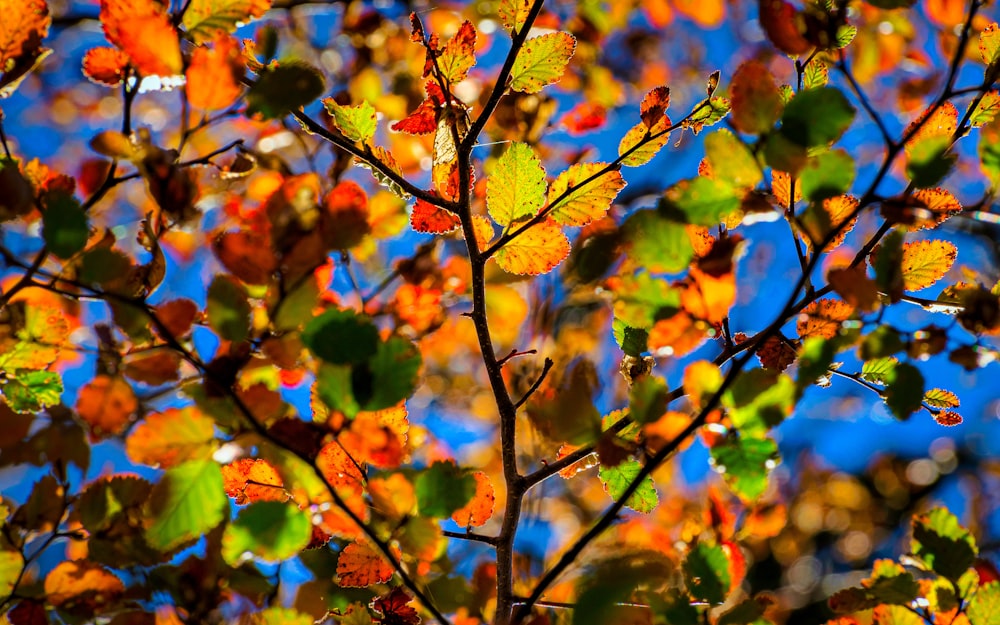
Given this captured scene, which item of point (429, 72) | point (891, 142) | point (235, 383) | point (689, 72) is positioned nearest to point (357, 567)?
point (235, 383)

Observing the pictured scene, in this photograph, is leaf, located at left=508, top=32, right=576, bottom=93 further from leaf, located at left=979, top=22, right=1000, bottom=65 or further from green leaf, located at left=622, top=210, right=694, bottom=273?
Result: leaf, located at left=979, top=22, right=1000, bottom=65

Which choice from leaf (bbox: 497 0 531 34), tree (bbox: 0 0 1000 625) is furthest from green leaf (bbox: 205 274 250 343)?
leaf (bbox: 497 0 531 34)

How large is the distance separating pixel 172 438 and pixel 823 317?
63 cm

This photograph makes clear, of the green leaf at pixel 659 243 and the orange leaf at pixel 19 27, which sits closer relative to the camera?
the green leaf at pixel 659 243

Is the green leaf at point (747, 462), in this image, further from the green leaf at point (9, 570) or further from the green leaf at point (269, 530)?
the green leaf at point (9, 570)

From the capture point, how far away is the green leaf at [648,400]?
0.54 m

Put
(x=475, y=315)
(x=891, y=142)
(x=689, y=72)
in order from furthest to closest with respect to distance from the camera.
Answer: (x=689, y=72) → (x=475, y=315) → (x=891, y=142)

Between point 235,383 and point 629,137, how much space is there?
1.53 ft

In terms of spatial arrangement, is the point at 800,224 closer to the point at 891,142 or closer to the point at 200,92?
the point at 891,142

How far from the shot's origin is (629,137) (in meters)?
0.69

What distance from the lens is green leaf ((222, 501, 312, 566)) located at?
55cm

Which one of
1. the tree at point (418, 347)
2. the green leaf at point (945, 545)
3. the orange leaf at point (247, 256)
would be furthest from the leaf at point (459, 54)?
the green leaf at point (945, 545)

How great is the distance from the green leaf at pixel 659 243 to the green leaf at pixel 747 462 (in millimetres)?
159

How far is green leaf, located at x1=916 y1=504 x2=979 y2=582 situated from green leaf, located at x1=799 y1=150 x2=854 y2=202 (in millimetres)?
415
